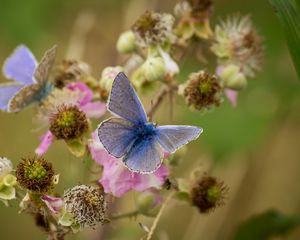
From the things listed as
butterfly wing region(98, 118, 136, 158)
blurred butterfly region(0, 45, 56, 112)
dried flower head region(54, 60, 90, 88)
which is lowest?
butterfly wing region(98, 118, 136, 158)

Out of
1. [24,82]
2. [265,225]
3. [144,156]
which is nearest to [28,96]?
[24,82]

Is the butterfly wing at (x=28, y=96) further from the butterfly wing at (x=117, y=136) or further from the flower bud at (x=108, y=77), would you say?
the butterfly wing at (x=117, y=136)

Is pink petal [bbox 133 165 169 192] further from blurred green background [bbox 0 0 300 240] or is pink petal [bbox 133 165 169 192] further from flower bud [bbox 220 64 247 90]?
blurred green background [bbox 0 0 300 240]

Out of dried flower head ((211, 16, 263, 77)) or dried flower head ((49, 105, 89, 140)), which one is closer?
dried flower head ((49, 105, 89, 140))

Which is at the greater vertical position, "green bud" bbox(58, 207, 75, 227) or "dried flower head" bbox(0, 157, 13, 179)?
"dried flower head" bbox(0, 157, 13, 179)

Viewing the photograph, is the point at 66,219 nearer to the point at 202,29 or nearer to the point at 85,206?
the point at 85,206

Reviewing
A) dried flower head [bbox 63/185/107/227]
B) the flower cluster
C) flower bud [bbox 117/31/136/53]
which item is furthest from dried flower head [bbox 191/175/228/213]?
flower bud [bbox 117/31/136/53]

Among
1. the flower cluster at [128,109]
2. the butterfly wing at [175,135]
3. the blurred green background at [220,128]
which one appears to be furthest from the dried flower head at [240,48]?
the butterfly wing at [175,135]
